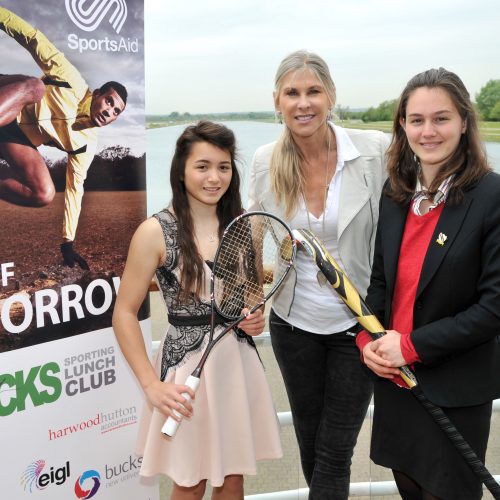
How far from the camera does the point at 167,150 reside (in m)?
2.08

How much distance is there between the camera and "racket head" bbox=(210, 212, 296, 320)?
1.74m

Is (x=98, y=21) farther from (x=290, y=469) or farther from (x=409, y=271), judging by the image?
(x=290, y=469)

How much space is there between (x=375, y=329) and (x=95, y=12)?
1137 millimetres

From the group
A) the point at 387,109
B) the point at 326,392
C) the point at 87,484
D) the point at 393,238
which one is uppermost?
the point at 387,109

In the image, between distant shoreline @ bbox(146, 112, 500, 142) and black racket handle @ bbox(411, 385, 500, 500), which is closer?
black racket handle @ bbox(411, 385, 500, 500)

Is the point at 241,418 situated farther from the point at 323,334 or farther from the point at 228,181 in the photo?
the point at 228,181

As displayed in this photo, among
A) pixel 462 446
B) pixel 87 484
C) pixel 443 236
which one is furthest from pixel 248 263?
pixel 87 484

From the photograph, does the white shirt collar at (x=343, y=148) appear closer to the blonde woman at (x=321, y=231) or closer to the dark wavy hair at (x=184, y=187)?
the blonde woman at (x=321, y=231)

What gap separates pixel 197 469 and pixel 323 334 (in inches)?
20.9

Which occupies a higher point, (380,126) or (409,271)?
(380,126)

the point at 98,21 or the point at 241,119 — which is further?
the point at 241,119

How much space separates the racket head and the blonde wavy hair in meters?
0.09

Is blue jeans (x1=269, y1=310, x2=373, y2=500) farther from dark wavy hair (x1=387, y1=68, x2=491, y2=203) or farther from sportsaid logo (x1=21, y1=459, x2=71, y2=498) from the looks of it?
sportsaid logo (x1=21, y1=459, x2=71, y2=498)

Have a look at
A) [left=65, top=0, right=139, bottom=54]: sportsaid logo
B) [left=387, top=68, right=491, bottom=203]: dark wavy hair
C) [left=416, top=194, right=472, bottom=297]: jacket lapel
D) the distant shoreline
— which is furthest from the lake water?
[left=416, top=194, right=472, bottom=297]: jacket lapel
